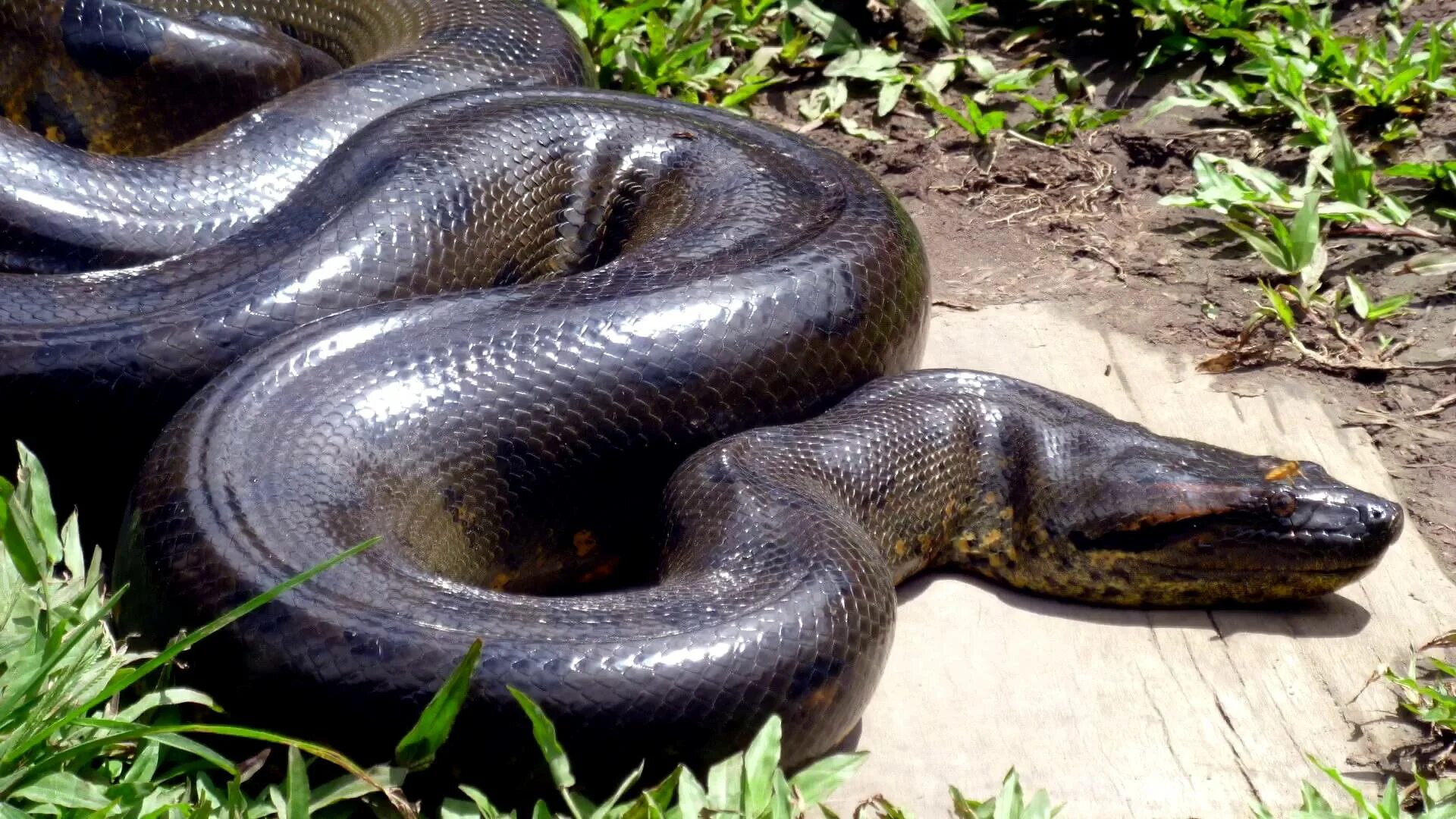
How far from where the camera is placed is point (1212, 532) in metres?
4.29

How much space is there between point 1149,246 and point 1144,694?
2.68 m

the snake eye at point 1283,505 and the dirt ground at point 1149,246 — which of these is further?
the dirt ground at point 1149,246

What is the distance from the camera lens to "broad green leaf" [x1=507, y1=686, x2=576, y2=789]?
3.01 meters

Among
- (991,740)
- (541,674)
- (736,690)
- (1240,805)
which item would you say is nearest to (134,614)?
(541,674)

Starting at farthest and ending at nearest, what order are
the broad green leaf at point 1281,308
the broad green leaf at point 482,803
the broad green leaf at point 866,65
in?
the broad green leaf at point 866,65 < the broad green leaf at point 1281,308 < the broad green leaf at point 482,803

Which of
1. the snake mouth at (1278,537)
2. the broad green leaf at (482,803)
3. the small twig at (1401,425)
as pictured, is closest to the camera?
the broad green leaf at (482,803)

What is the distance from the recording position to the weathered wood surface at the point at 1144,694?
11.8 ft

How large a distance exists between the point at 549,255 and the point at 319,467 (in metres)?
1.59

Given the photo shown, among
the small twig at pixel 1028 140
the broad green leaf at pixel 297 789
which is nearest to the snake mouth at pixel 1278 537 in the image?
the broad green leaf at pixel 297 789

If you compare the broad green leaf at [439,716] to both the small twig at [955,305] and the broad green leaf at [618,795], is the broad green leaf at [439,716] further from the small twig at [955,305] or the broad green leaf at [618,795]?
the small twig at [955,305]

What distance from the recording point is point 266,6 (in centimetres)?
671

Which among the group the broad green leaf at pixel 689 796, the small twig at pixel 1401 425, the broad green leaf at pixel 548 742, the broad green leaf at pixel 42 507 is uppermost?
the broad green leaf at pixel 42 507

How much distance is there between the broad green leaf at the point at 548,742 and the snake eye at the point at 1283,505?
7.29 feet

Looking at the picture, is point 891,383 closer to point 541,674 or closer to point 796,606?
point 796,606
